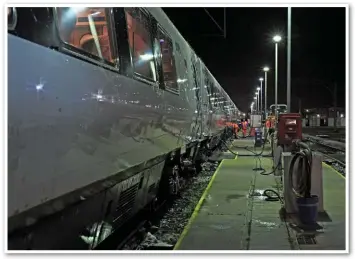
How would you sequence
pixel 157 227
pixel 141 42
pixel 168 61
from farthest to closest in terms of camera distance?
pixel 168 61 → pixel 157 227 → pixel 141 42

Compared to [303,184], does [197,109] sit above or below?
above

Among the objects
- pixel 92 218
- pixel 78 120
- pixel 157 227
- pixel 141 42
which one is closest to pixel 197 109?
pixel 157 227

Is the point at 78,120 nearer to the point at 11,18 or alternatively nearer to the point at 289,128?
the point at 11,18

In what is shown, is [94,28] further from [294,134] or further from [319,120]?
[319,120]

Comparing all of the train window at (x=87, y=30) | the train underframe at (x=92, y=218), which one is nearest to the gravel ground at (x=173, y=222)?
the train underframe at (x=92, y=218)

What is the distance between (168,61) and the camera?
24.9 ft

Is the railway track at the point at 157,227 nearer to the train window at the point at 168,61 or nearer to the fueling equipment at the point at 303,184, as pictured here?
the fueling equipment at the point at 303,184

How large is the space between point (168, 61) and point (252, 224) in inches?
116

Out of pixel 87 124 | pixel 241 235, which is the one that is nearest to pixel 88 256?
pixel 87 124

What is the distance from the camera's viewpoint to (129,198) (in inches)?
217

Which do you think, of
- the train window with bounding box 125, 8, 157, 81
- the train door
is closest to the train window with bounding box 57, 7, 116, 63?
the train window with bounding box 125, 8, 157, 81
